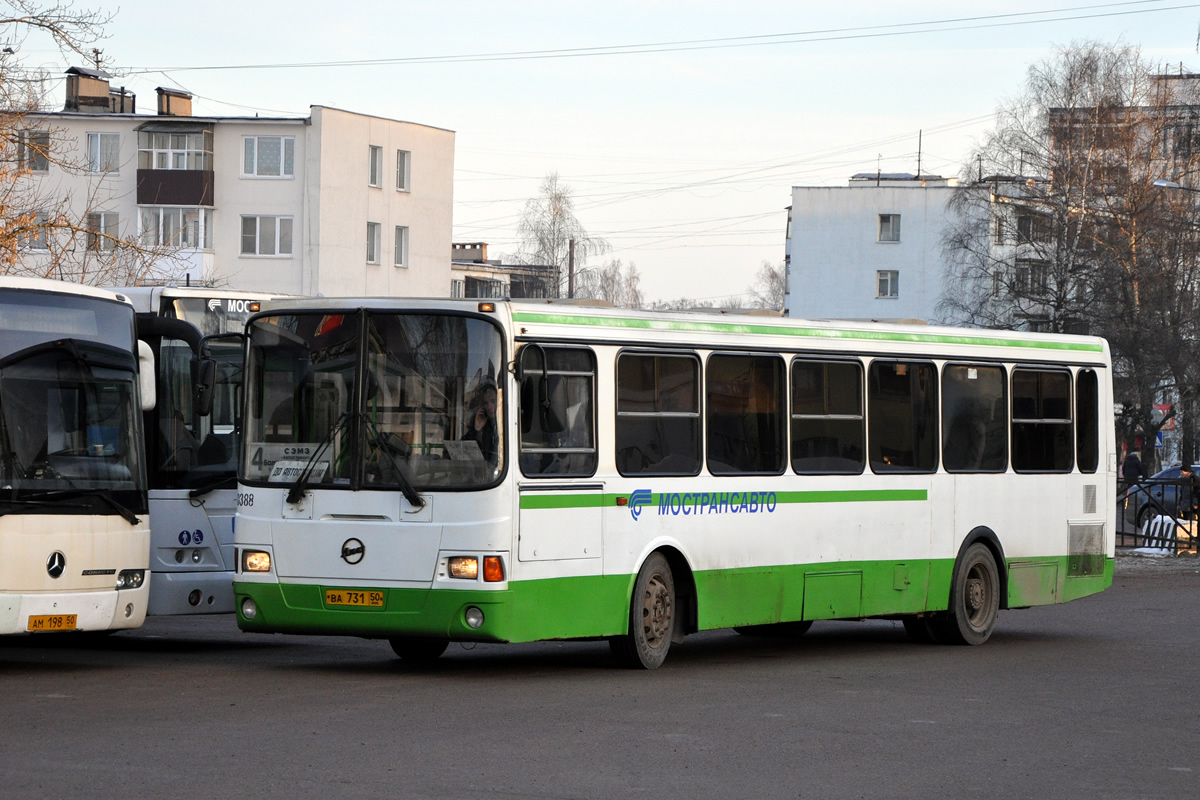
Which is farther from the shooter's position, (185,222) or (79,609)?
(185,222)

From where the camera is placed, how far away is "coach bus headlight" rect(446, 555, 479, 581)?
467 inches

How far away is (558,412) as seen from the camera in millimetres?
12500

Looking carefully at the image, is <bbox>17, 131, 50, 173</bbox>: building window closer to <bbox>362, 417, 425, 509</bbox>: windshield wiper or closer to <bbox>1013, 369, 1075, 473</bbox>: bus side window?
<bbox>362, 417, 425, 509</bbox>: windshield wiper

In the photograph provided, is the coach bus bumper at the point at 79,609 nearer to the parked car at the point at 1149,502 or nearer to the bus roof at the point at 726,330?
the bus roof at the point at 726,330

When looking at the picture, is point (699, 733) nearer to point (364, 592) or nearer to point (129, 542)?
point (364, 592)

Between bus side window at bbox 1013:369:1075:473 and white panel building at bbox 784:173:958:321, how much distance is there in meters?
63.0

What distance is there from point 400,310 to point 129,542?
270 cm

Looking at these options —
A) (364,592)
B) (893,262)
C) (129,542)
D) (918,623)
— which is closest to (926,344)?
(918,623)

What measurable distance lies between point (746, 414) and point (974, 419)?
321cm

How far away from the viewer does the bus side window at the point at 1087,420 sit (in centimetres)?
1738

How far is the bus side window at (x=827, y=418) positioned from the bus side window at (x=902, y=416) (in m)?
0.20

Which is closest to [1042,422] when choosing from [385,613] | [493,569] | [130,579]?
[493,569]

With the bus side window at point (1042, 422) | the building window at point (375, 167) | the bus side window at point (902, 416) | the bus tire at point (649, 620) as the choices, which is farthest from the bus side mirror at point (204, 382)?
the building window at point (375, 167)

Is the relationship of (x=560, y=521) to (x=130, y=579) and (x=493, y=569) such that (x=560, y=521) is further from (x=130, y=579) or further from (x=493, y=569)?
(x=130, y=579)
